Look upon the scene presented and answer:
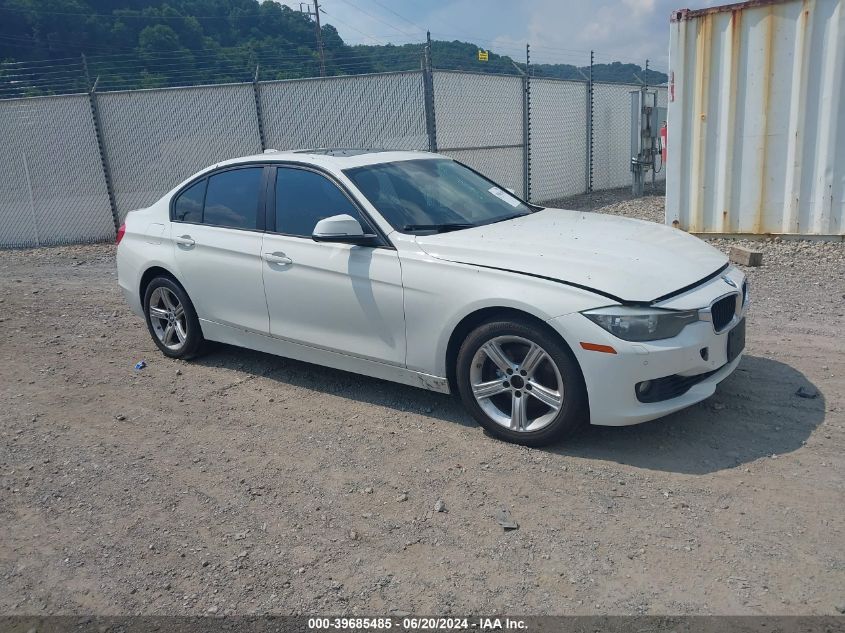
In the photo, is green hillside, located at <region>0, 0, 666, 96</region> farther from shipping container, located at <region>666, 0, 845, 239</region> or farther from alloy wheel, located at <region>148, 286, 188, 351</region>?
alloy wheel, located at <region>148, 286, 188, 351</region>

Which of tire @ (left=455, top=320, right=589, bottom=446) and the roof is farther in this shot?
the roof

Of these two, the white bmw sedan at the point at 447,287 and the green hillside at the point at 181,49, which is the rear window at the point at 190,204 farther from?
the green hillside at the point at 181,49

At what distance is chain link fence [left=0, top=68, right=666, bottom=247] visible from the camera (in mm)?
12344

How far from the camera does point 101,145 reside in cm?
1269

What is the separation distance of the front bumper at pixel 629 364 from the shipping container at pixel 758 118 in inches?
231

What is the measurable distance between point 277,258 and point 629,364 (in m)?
2.54

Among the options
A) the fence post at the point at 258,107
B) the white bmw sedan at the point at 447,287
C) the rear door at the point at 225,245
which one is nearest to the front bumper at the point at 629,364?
the white bmw sedan at the point at 447,287

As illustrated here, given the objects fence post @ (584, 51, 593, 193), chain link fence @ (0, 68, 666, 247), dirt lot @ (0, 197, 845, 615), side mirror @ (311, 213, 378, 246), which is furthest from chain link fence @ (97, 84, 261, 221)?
side mirror @ (311, 213, 378, 246)

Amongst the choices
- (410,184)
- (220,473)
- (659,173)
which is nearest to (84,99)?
(410,184)

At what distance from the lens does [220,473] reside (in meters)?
4.26

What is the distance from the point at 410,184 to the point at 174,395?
90.9 inches

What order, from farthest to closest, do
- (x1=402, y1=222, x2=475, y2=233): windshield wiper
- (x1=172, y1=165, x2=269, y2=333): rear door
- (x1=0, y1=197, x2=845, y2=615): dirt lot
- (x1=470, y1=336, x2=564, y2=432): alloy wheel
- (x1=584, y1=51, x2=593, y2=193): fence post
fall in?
(x1=584, y1=51, x2=593, y2=193): fence post
(x1=172, y1=165, x2=269, y2=333): rear door
(x1=402, y1=222, x2=475, y2=233): windshield wiper
(x1=470, y1=336, x2=564, y2=432): alloy wheel
(x1=0, y1=197, x2=845, y2=615): dirt lot

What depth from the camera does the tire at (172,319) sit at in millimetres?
6035

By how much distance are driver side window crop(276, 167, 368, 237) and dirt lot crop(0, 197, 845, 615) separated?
1.20 metres
